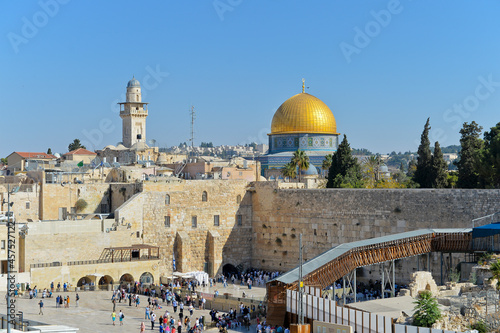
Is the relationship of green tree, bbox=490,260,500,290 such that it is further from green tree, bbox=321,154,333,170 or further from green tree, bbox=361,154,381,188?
green tree, bbox=321,154,333,170

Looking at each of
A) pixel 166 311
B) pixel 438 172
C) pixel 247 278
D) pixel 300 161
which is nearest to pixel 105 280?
pixel 166 311

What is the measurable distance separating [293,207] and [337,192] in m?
3.10

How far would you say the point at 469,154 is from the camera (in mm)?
42969

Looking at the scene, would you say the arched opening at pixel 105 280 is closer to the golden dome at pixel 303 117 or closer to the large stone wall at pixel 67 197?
the large stone wall at pixel 67 197

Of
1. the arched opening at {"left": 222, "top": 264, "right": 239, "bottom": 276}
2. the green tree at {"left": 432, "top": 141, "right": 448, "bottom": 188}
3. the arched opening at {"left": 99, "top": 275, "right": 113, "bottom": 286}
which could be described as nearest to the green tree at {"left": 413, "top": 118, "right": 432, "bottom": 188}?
the green tree at {"left": 432, "top": 141, "right": 448, "bottom": 188}

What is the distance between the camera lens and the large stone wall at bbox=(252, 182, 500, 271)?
109ft

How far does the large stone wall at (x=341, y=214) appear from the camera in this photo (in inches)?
1309

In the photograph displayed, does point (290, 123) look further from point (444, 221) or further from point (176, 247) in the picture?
point (444, 221)

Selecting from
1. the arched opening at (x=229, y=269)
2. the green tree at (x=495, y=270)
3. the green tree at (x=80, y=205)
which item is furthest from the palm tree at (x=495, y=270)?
the green tree at (x=80, y=205)

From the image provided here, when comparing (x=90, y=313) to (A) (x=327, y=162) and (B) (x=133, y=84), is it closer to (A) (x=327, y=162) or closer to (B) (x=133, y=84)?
(A) (x=327, y=162)

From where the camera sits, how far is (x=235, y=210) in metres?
42.0

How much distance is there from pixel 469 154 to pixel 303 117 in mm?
20153

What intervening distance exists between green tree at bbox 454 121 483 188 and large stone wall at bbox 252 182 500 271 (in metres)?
7.02

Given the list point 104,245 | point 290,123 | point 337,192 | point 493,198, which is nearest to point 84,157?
point 290,123
